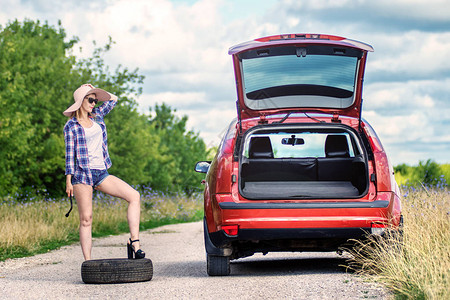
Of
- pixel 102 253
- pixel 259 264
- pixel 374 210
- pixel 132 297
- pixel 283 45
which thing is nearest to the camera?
pixel 132 297

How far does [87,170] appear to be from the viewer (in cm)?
772

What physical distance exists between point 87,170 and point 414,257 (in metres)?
3.61

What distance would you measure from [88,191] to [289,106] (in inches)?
98.7

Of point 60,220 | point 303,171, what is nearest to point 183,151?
point 60,220

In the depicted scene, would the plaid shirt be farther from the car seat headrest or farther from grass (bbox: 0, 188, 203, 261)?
grass (bbox: 0, 188, 203, 261)

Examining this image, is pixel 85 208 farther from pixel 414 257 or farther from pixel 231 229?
pixel 414 257

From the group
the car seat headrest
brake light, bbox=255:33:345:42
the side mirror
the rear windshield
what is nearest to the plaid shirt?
the side mirror

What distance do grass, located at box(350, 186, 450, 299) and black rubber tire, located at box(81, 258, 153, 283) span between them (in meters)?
2.30

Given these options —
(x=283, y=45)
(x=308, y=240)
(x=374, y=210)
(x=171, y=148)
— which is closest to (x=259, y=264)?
(x=308, y=240)

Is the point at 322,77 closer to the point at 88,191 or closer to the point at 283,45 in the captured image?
the point at 283,45

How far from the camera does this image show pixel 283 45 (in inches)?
301

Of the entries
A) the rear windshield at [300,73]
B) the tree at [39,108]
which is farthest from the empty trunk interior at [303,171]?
the tree at [39,108]

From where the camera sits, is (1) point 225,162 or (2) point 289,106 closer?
(1) point 225,162

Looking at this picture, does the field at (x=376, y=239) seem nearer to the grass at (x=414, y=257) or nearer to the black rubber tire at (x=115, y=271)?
the grass at (x=414, y=257)
